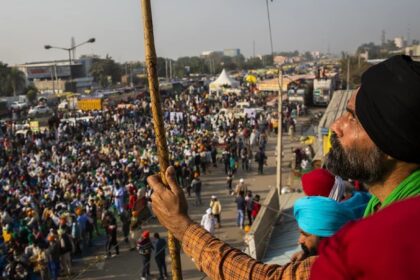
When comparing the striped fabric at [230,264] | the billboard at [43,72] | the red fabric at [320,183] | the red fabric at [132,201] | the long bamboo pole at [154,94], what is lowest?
the red fabric at [132,201]

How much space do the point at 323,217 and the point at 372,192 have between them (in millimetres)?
990

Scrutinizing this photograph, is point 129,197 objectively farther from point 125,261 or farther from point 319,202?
point 319,202

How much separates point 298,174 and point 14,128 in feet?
60.8

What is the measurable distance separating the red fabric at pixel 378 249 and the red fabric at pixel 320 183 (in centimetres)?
229

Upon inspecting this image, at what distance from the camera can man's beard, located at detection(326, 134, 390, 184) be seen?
1281 millimetres

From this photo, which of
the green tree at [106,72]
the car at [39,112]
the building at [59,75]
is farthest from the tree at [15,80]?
the car at [39,112]

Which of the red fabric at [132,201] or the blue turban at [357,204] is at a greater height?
the blue turban at [357,204]

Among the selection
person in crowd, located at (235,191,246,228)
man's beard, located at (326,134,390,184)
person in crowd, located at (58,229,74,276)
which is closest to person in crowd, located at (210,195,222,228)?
person in crowd, located at (235,191,246,228)

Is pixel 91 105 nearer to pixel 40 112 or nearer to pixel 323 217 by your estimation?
pixel 40 112

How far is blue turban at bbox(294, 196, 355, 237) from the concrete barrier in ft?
15.2

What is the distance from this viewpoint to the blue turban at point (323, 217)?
234 cm

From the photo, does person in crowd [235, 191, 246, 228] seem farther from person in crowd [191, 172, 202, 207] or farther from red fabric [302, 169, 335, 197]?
red fabric [302, 169, 335, 197]

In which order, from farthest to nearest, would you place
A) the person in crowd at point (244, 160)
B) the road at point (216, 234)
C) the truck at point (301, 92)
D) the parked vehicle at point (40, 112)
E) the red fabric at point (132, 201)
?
the truck at point (301, 92), the parked vehicle at point (40, 112), the person in crowd at point (244, 160), the red fabric at point (132, 201), the road at point (216, 234)

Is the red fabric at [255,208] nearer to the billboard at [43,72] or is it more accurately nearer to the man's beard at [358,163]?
the man's beard at [358,163]
